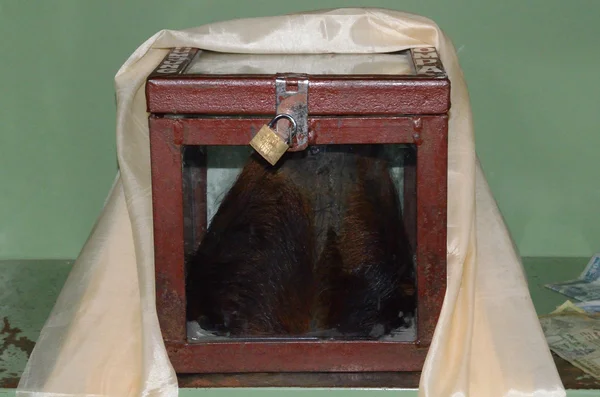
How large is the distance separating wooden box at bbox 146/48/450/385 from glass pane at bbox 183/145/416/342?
0.05 feet

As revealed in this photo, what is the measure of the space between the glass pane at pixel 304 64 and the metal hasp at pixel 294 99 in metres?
0.09

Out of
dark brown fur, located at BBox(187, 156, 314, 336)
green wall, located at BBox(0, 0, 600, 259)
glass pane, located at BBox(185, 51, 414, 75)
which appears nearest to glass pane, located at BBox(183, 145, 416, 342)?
dark brown fur, located at BBox(187, 156, 314, 336)

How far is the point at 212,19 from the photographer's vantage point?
167cm

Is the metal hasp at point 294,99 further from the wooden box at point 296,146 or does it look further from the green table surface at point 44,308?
the green table surface at point 44,308

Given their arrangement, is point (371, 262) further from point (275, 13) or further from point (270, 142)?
point (275, 13)

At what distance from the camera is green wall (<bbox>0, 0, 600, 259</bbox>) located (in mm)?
1661

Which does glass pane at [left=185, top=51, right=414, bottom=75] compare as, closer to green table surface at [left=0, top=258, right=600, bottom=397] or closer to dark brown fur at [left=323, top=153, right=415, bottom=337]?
dark brown fur at [left=323, top=153, right=415, bottom=337]

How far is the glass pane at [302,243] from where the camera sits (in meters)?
1.22

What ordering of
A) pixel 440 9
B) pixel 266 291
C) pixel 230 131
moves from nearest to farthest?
pixel 230 131 → pixel 266 291 → pixel 440 9

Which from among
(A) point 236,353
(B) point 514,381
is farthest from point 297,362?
(B) point 514,381

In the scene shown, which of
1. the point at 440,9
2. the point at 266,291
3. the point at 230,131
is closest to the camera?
the point at 230,131

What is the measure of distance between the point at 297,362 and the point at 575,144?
775 millimetres

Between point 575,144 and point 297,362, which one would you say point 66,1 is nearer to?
point 297,362

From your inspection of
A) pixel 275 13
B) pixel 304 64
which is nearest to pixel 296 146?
pixel 304 64
